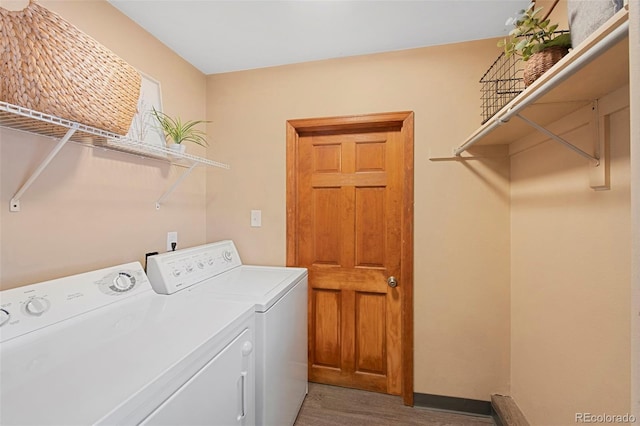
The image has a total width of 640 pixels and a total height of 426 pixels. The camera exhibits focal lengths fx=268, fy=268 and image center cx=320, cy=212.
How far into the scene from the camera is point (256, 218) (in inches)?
83.4

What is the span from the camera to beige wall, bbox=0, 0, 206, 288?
106cm

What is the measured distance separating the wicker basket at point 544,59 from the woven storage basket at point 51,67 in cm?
156

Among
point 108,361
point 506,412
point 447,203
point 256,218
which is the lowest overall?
point 506,412

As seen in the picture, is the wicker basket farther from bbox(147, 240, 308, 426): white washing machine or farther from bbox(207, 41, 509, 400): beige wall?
bbox(147, 240, 308, 426): white washing machine

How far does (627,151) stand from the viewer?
0.88 meters

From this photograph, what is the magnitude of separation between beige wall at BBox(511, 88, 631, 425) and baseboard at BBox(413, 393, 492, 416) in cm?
22

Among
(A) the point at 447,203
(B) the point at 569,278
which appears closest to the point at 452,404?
(B) the point at 569,278

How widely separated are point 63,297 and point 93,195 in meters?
0.52

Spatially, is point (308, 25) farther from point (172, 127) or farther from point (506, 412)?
point (506, 412)

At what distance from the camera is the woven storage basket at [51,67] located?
0.83 meters

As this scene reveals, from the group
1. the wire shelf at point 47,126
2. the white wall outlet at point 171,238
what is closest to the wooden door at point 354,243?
the white wall outlet at point 171,238

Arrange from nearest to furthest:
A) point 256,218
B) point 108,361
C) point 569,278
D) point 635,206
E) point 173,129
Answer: point 635,206
point 108,361
point 569,278
point 173,129
point 256,218

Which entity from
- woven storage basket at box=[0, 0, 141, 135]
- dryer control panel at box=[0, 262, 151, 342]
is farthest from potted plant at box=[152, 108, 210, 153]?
dryer control panel at box=[0, 262, 151, 342]

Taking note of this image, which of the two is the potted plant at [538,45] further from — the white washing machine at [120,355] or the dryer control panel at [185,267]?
the dryer control panel at [185,267]
